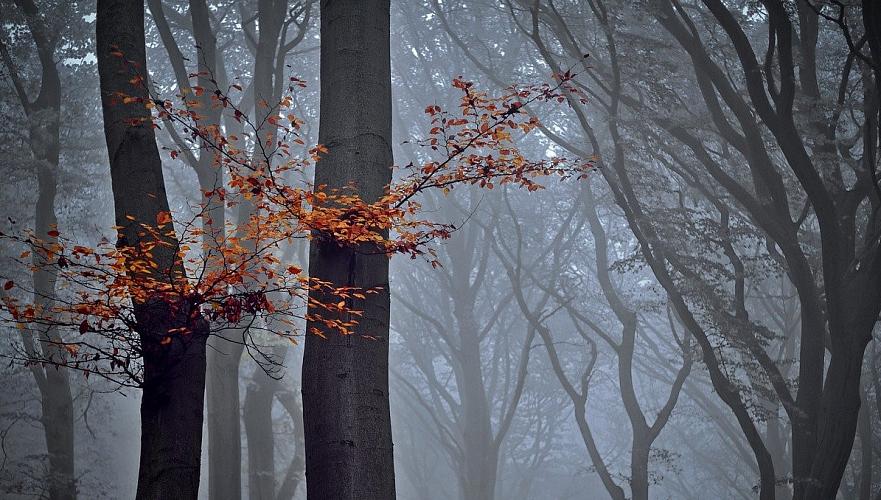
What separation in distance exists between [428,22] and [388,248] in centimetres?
1332

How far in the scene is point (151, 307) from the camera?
3.76m

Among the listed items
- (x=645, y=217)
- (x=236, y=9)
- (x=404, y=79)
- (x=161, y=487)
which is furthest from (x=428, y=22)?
(x=161, y=487)

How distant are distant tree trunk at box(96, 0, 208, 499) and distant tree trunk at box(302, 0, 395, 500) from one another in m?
0.60

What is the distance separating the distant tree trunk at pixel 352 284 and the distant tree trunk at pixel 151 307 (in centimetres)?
60

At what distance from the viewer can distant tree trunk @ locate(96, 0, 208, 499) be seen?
3.63 m

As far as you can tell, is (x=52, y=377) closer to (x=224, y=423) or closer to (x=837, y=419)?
(x=224, y=423)

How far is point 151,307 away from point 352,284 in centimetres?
105

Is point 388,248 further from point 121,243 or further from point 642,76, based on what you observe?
point 642,76

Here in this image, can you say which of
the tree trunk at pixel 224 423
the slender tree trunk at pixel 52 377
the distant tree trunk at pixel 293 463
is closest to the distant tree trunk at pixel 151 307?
the tree trunk at pixel 224 423

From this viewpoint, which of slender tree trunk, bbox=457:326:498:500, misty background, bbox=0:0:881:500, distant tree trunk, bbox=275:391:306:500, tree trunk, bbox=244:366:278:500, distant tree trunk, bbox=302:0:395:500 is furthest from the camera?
slender tree trunk, bbox=457:326:498:500

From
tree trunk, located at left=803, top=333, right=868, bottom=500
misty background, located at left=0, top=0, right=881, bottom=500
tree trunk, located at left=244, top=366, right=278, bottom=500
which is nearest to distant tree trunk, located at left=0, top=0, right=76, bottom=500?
misty background, located at left=0, top=0, right=881, bottom=500

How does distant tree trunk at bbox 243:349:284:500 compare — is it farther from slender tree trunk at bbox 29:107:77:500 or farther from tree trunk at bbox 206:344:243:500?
slender tree trunk at bbox 29:107:77:500

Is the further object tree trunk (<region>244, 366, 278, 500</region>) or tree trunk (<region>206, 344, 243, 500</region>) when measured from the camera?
tree trunk (<region>244, 366, 278, 500</region>)

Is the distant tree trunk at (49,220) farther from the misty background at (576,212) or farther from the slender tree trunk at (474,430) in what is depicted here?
the slender tree trunk at (474,430)
